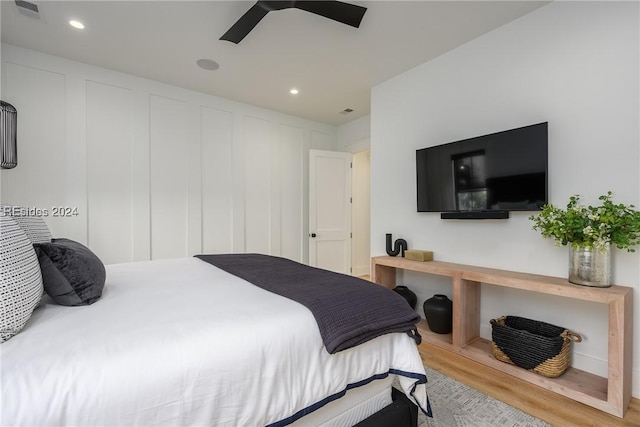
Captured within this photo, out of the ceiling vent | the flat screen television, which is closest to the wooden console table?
the flat screen television

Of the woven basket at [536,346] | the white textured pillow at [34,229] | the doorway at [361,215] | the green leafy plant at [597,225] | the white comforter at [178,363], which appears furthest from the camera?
the doorway at [361,215]

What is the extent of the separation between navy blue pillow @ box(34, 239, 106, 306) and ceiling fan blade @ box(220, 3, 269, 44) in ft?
5.91

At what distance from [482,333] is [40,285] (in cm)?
316

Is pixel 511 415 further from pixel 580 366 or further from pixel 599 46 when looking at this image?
pixel 599 46

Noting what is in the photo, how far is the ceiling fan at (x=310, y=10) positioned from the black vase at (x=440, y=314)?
2464mm

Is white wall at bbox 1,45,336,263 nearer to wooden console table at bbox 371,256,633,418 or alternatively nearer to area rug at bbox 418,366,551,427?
wooden console table at bbox 371,256,633,418

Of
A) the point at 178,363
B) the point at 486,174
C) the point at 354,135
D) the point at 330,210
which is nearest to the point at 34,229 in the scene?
the point at 178,363

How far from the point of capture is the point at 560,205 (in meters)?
2.25

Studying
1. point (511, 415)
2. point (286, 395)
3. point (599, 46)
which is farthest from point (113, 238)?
point (599, 46)

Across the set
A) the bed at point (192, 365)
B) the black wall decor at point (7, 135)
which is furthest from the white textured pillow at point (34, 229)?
the black wall decor at point (7, 135)

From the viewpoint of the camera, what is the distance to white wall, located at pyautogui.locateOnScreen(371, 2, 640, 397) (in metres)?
2.00

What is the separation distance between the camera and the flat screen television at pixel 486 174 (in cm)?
232

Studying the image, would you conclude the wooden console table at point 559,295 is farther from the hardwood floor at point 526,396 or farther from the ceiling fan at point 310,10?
the ceiling fan at point 310,10

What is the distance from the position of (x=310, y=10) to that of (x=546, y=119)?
78.3 inches
